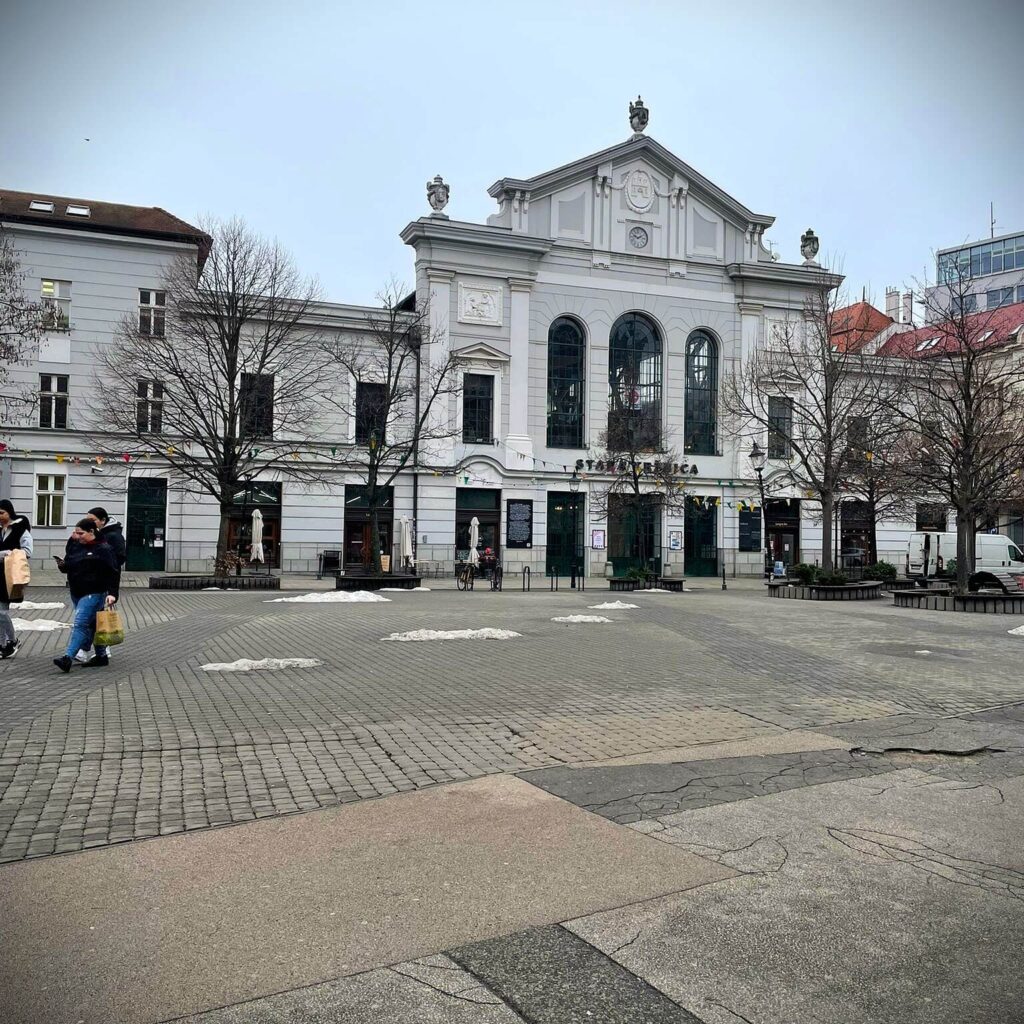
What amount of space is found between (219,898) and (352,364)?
31934 mm

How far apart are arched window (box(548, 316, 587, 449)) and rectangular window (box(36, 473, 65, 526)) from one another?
68.1 ft

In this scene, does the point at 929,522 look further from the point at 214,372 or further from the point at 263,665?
the point at 263,665

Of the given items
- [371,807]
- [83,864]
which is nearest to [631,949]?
[371,807]

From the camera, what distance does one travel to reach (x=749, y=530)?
152 ft

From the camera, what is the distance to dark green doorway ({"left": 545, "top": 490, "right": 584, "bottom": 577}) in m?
43.0

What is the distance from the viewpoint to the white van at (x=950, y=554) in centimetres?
3947

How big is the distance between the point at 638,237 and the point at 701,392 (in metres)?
8.15

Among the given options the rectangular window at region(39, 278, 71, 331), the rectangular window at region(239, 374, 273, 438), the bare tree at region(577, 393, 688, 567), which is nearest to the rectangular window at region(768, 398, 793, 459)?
the bare tree at region(577, 393, 688, 567)

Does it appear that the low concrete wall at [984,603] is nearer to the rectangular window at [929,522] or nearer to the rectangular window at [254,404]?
the rectangular window at [254,404]

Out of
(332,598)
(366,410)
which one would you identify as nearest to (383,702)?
(332,598)

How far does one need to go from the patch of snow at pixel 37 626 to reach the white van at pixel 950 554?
108 ft

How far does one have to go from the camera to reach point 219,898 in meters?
4.31

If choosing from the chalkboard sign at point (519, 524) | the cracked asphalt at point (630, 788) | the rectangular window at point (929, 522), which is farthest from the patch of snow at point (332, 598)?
the rectangular window at point (929, 522)

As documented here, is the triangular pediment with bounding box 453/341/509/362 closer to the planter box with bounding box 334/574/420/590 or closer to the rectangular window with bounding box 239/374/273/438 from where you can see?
the rectangular window with bounding box 239/374/273/438
